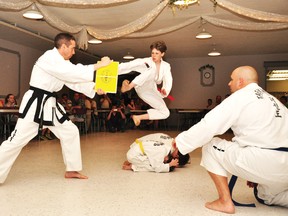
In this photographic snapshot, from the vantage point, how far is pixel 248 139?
2.03 m

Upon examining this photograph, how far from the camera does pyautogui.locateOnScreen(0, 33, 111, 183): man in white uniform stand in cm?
276

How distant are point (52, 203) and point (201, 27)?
5881mm

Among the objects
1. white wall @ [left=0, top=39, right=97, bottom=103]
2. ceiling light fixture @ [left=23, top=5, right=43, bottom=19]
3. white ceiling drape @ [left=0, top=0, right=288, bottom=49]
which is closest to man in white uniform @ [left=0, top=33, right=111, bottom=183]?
white ceiling drape @ [left=0, top=0, right=288, bottom=49]

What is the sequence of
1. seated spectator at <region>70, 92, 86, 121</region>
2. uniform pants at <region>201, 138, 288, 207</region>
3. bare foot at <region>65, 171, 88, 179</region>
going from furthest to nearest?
seated spectator at <region>70, 92, 86, 121</region> → bare foot at <region>65, 171, 88, 179</region> → uniform pants at <region>201, 138, 288, 207</region>

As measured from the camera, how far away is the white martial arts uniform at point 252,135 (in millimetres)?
1980

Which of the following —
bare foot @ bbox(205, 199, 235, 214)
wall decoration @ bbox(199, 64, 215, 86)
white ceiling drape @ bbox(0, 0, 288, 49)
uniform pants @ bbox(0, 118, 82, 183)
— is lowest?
bare foot @ bbox(205, 199, 235, 214)

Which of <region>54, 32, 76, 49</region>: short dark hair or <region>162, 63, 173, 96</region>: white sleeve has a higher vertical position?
<region>54, 32, 76, 49</region>: short dark hair

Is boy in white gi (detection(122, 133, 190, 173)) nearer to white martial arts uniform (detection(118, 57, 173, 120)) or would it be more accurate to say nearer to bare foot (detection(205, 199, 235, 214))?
white martial arts uniform (detection(118, 57, 173, 120))

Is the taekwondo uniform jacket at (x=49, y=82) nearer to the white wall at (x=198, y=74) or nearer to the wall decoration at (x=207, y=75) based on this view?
the white wall at (x=198, y=74)

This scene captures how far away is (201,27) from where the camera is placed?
730 centimetres

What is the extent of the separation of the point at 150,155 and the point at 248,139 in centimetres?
152

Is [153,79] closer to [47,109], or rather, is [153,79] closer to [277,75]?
[47,109]

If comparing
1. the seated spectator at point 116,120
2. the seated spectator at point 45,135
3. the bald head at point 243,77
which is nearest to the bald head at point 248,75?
the bald head at point 243,77

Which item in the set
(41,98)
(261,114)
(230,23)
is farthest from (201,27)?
(261,114)
